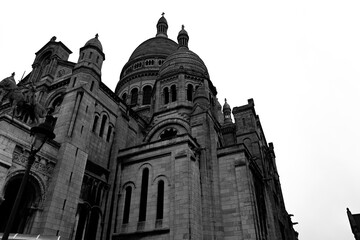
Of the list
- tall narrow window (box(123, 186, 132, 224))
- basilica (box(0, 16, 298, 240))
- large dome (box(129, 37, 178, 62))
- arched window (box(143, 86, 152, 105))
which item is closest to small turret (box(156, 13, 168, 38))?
large dome (box(129, 37, 178, 62))

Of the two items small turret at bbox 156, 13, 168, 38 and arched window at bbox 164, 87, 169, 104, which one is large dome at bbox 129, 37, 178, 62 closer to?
small turret at bbox 156, 13, 168, 38

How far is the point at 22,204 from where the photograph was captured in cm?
1564

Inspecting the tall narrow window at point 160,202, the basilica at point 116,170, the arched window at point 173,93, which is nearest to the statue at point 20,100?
the basilica at point 116,170

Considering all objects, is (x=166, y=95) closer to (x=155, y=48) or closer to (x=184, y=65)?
(x=184, y=65)

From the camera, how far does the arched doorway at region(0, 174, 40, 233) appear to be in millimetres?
15000

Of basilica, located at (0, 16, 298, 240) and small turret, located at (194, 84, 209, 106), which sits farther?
small turret, located at (194, 84, 209, 106)

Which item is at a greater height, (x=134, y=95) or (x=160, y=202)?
(x=134, y=95)

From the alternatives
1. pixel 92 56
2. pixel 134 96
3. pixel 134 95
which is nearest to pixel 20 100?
pixel 92 56

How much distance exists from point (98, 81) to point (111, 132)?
453 centimetres

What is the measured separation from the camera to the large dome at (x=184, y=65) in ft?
102

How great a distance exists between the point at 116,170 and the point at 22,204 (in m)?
7.48

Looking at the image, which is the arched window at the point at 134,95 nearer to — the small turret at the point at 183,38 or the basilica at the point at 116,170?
the small turret at the point at 183,38

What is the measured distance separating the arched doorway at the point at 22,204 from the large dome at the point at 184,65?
63.4 feet

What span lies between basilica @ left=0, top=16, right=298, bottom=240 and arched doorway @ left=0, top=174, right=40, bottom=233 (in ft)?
0.18
